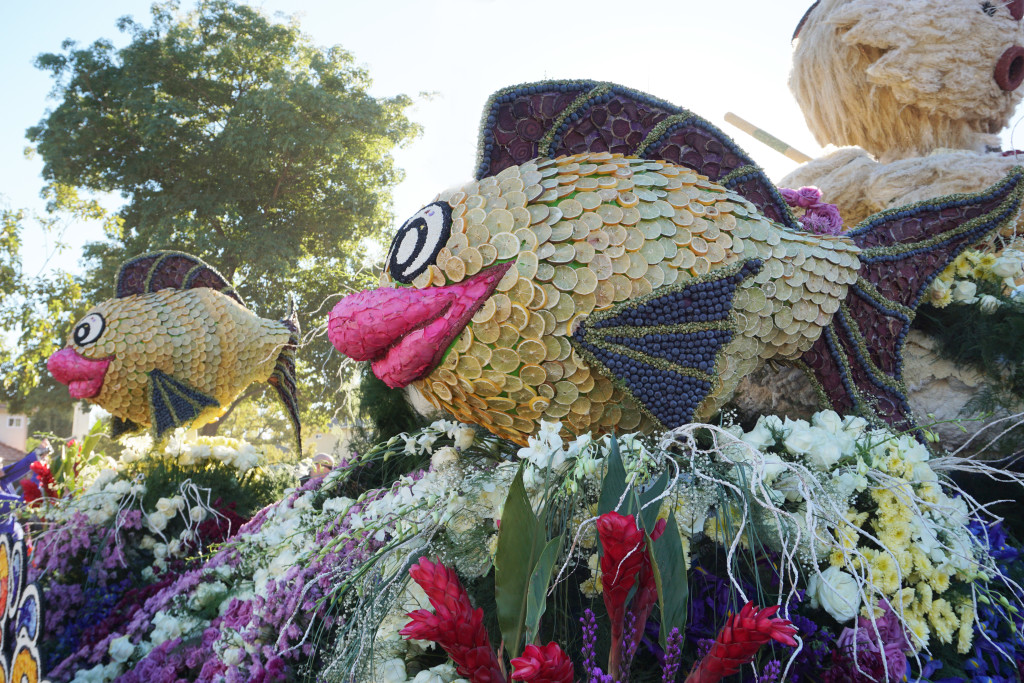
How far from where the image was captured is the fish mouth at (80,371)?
4.31m

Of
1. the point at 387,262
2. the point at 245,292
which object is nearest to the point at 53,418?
the point at 245,292

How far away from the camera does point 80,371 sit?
14.2 feet

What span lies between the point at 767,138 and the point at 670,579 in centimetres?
360

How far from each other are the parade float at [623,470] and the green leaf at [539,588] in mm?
12

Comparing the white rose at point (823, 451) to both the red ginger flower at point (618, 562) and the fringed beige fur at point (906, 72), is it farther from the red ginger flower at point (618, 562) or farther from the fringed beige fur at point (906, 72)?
the fringed beige fur at point (906, 72)

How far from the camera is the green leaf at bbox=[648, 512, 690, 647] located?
1194 mm

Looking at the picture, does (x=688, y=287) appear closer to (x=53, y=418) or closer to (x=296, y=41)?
(x=296, y=41)

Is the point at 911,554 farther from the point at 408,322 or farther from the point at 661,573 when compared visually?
the point at 408,322

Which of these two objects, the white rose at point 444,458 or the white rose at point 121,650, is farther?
the white rose at point 121,650

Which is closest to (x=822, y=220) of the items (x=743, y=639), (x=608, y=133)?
(x=608, y=133)

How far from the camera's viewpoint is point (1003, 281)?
2.49 m

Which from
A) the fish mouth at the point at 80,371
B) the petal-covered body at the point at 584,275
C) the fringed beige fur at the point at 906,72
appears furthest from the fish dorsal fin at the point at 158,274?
the fringed beige fur at the point at 906,72

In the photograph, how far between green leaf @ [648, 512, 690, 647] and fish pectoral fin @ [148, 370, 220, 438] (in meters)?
3.85

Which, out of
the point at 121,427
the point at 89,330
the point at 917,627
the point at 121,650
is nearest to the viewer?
the point at 917,627
